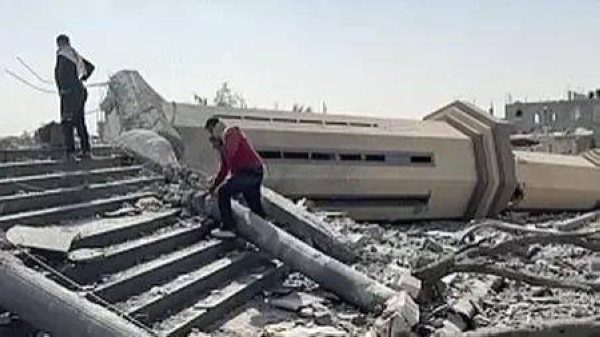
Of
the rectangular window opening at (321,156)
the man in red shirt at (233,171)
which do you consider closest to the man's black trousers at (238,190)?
the man in red shirt at (233,171)

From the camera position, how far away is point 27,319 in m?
5.13

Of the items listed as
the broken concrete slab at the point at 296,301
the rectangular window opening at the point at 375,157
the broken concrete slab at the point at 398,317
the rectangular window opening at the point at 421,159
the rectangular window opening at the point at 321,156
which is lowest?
the broken concrete slab at the point at 296,301

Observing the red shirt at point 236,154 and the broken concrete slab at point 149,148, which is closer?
the red shirt at point 236,154

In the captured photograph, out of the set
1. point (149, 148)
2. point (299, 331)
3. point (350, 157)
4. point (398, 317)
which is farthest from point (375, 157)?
point (299, 331)

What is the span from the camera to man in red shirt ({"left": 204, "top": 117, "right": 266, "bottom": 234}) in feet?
29.7

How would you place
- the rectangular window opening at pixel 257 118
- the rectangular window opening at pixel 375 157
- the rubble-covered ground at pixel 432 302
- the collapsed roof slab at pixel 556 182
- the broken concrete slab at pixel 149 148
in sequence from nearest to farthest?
the rubble-covered ground at pixel 432 302, the broken concrete slab at pixel 149 148, the rectangular window opening at pixel 257 118, the rectangular window opening at pixel 375 157, the collapsed roof slab at pixel 556 182

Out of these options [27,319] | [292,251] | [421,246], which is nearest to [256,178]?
[292,251]

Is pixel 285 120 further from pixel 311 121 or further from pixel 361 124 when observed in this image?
pixel 361 124

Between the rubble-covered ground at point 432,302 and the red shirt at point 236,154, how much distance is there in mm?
1259

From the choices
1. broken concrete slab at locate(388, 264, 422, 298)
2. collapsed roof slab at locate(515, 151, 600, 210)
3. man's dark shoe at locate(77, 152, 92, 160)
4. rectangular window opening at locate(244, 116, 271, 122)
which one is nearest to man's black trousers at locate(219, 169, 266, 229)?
broken concrete slab at locate(388, 264, 422, 298)

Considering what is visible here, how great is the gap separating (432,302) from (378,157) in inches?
302

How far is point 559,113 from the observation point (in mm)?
42000

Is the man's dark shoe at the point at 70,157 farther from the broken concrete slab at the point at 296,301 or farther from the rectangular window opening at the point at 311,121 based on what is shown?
the rectangular window opening at the point at 311,121

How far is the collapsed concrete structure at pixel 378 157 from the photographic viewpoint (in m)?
13.4
